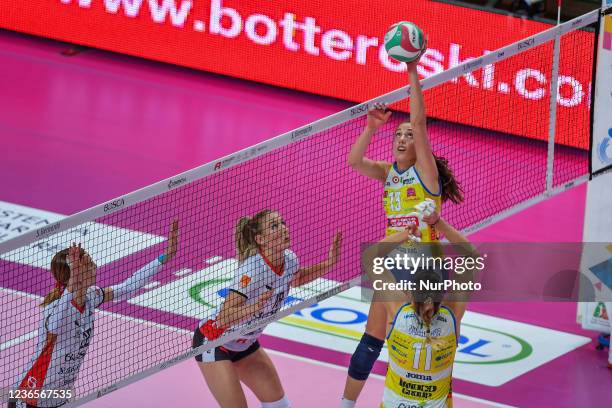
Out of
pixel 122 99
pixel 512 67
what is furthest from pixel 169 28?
pixel 512 67

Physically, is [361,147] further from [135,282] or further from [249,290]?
[135,282]

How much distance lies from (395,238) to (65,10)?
10776 millimetres

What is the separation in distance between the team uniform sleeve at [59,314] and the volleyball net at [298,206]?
0.58m

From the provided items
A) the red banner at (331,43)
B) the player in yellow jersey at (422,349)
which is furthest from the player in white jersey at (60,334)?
the red banner at (331,43)

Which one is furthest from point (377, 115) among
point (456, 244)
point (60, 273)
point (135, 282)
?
point (60, 273)

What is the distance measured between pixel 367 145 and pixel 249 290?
1389 millimetres

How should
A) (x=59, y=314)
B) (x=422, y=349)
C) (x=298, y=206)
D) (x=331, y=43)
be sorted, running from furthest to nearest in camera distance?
(x=331, y=43)
(x=298, y=206)
(x=59, y=314)
(x=422, y=349)

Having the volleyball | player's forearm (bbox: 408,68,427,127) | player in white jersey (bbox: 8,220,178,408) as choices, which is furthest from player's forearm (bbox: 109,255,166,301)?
the volleyball

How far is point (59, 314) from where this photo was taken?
8016 millimetres

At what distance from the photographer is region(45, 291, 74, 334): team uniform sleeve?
8.01 metres

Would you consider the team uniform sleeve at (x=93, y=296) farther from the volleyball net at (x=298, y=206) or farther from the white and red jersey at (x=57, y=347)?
the volleyball net at (x=298, y=206)

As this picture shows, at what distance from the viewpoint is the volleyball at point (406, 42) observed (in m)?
8.12

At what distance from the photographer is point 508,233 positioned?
536 inches

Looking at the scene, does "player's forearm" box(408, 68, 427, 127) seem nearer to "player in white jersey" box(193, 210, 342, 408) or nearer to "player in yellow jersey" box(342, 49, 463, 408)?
"player in yellow jersey" box(342, 49, 463, 408)
